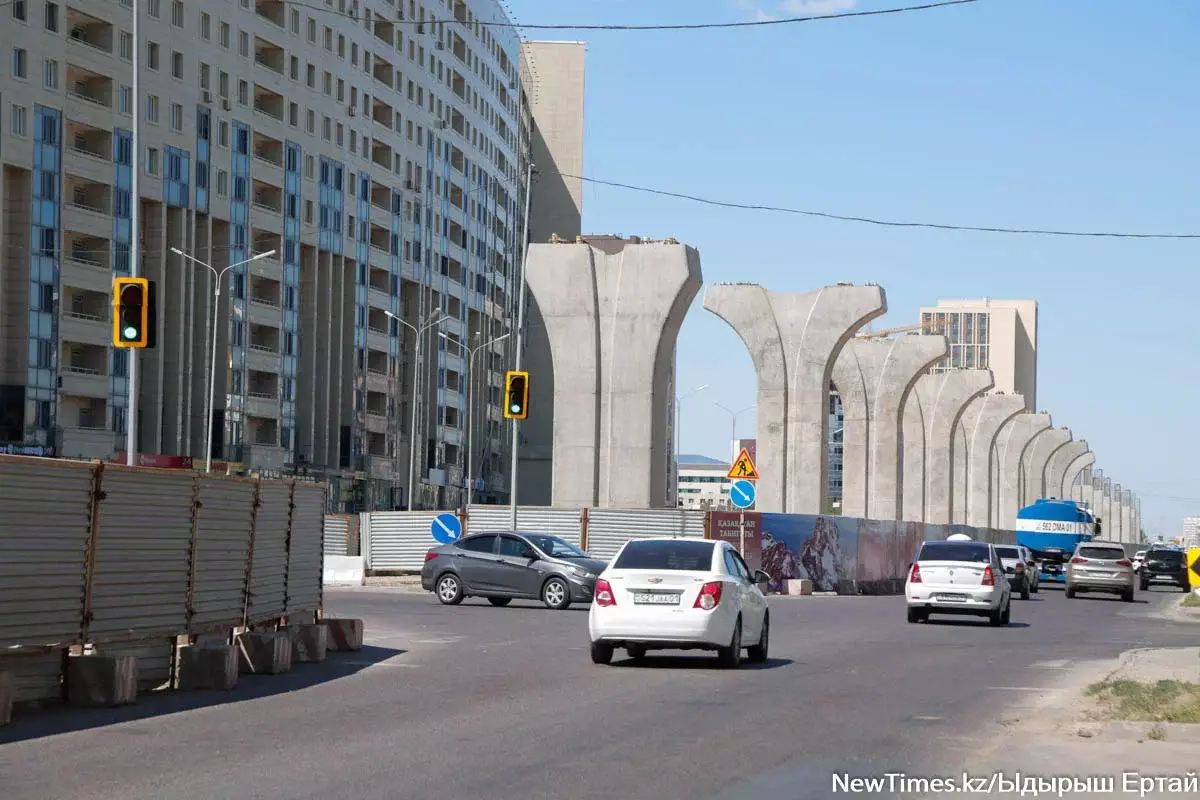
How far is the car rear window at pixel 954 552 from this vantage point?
31.5m

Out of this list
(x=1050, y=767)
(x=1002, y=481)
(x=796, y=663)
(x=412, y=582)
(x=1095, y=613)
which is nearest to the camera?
(x=1050, y=767)

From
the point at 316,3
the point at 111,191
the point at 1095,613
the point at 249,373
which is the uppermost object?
the point at 316,3

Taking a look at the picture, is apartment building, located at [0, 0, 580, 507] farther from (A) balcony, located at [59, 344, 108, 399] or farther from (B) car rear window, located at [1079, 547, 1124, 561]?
(B) car rear window, located at [1079, 547, 1124, 561]

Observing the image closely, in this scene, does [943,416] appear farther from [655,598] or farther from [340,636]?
[655,598]

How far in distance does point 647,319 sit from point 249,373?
45.6 metres

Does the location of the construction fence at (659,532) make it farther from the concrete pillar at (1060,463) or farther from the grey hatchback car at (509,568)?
the concrete pillar at (1060,463)

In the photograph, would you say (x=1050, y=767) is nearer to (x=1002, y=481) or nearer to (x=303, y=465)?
(x=303, y=465)

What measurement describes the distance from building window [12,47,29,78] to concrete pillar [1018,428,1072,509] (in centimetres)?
7713

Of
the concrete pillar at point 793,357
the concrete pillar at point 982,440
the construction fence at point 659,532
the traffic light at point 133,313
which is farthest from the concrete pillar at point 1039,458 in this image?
the traffic light at point 133,313

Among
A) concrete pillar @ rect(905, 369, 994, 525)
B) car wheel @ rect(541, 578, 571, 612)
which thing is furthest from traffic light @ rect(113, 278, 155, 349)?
concrete pillar @ rect(905, 369, 994, 525)

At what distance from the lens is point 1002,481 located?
115000mm

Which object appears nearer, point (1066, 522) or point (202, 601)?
point (202, 601)

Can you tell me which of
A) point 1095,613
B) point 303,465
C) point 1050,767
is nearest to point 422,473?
point 303,465

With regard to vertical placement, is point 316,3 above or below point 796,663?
above
